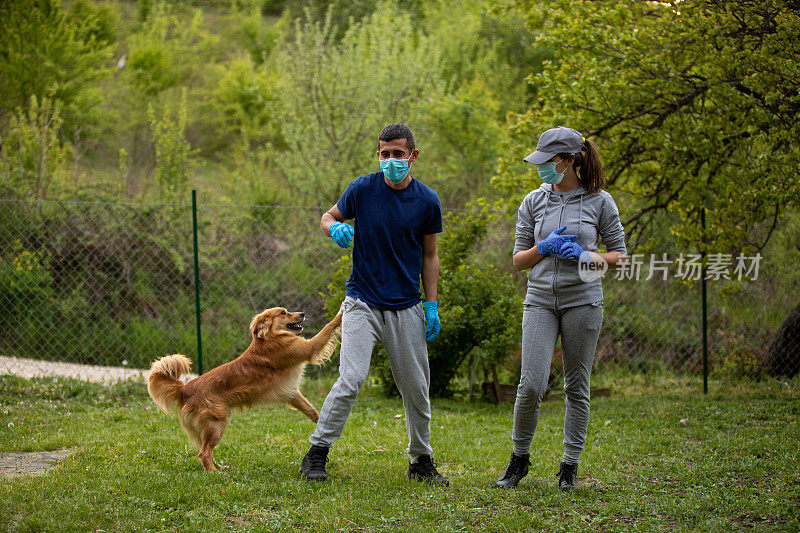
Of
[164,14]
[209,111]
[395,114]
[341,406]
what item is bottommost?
[341,406]

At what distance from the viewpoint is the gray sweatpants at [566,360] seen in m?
3.77

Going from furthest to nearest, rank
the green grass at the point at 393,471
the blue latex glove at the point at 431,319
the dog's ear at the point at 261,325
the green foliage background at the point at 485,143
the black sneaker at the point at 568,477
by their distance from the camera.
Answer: the green foliage background at the point at 485,143 → the dog's ear at the point at 261,325 → the blue latex glove at the point at 431,319 → the black sneaker at the point at 568,477 → the green grass at the point at 393,471

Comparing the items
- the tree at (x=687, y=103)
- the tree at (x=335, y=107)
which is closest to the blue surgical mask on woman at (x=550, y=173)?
the tree at (x=687, y=103)

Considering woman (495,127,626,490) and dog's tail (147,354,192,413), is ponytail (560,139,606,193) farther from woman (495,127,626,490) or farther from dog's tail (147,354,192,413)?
dog's tail (147,354,192,413)

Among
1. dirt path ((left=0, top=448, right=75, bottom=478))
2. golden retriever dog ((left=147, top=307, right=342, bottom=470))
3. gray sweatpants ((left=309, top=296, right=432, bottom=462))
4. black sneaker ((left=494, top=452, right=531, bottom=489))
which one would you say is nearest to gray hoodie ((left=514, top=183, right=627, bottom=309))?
gray sweatpants ((left=309, top=296, right=432, bottom=462))

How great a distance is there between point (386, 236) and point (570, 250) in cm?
102

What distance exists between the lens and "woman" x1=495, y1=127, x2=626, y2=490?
3.74 meters

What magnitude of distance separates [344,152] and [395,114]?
1568 mm

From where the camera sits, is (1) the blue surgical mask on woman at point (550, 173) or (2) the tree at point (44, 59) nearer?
(1) the blue surgical mask on woman at point (550, 173)

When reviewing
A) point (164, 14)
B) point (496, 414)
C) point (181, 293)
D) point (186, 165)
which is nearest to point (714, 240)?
point (496, 414)

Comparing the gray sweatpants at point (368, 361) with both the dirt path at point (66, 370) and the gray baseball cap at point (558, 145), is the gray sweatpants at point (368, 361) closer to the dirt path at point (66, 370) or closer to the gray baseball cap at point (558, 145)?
the gray baseball cap at point (558, 145)

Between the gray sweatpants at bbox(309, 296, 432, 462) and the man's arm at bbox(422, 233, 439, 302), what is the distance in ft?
0.63

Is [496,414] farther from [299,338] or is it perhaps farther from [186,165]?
[186,165]

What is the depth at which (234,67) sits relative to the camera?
21469 mm
